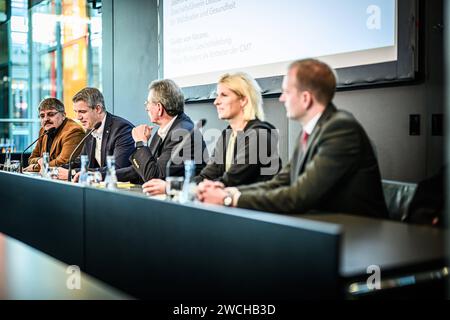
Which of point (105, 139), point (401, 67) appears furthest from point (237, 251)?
point (105, 139)

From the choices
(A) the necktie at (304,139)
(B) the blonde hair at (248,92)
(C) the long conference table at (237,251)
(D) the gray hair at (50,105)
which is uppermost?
(D) the gray hair at (50,105)

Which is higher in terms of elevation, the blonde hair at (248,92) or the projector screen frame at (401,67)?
the projector screen frame at (401,67)

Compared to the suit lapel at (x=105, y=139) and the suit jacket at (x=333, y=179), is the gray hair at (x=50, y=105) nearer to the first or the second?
the suit lapel at (x=105, y=139)

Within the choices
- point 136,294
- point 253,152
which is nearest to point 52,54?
point 253,152

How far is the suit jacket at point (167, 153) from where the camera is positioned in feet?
10.7

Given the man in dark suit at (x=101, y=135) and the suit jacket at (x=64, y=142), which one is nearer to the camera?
the man in dark suit at (x=101, y=135)

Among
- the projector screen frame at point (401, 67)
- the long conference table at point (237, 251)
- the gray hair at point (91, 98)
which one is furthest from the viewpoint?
the gray hair at point (91, 98)

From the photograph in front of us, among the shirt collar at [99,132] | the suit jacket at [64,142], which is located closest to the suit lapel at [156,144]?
the shirt collar at [99,132]

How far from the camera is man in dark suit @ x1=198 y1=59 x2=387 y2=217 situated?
2039 millimetres

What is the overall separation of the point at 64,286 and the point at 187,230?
74 cm

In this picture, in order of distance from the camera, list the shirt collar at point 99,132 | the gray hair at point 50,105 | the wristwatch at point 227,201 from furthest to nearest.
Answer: the gray hair at point 50,105, the shirt collar at point 99,132, the wristwatch at point 227,201

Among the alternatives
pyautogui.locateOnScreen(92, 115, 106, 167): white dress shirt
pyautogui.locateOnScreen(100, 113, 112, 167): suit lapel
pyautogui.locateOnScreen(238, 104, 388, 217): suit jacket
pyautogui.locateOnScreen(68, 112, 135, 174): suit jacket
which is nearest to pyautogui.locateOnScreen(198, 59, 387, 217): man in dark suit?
pyautogui.locateOnScreen(238, 104, 388, 217): suit jacket

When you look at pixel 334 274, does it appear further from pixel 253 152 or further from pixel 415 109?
pixel 415 109

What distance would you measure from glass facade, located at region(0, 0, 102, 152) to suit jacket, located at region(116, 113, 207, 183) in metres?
4.64
